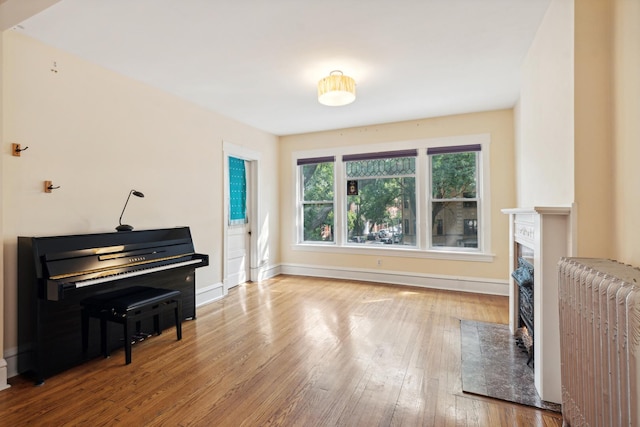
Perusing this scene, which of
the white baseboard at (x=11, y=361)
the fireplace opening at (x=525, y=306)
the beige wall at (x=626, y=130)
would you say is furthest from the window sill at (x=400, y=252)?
the white baseboard at (x=11, y=361)

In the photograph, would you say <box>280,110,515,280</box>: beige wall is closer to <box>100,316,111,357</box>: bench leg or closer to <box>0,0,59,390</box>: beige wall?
<box>100,316,111,357</box>: bench leg

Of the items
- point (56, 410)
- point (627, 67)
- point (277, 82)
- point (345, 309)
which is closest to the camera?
point (627, 67)

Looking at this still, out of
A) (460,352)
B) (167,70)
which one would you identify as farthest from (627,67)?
(167,70)

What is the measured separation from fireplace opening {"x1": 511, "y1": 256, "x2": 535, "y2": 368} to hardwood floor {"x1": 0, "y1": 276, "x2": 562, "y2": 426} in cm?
53

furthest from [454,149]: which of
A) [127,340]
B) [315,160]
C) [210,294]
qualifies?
[127,340]

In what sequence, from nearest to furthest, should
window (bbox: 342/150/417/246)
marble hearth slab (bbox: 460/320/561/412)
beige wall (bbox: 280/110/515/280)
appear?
marble hearth slab (bbox: 460/320/561/412) → beige wall (bbox: 280/110/515/280) → window (bbox: 342/150/417/246)

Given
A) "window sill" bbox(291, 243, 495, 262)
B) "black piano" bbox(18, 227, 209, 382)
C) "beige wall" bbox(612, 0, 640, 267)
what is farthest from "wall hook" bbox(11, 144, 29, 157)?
"window sill" bbox(291, 243, 495, 262)

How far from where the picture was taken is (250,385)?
2.25 meters

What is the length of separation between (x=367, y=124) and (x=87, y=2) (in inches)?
156

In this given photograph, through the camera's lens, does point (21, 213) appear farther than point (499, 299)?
No

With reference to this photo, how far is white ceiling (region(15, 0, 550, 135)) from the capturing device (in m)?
2.23

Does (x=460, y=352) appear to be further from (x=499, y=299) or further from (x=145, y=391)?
(x=145, y=391)

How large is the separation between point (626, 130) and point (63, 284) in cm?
364

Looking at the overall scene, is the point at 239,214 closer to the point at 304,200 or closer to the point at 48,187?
the point at 304,200
